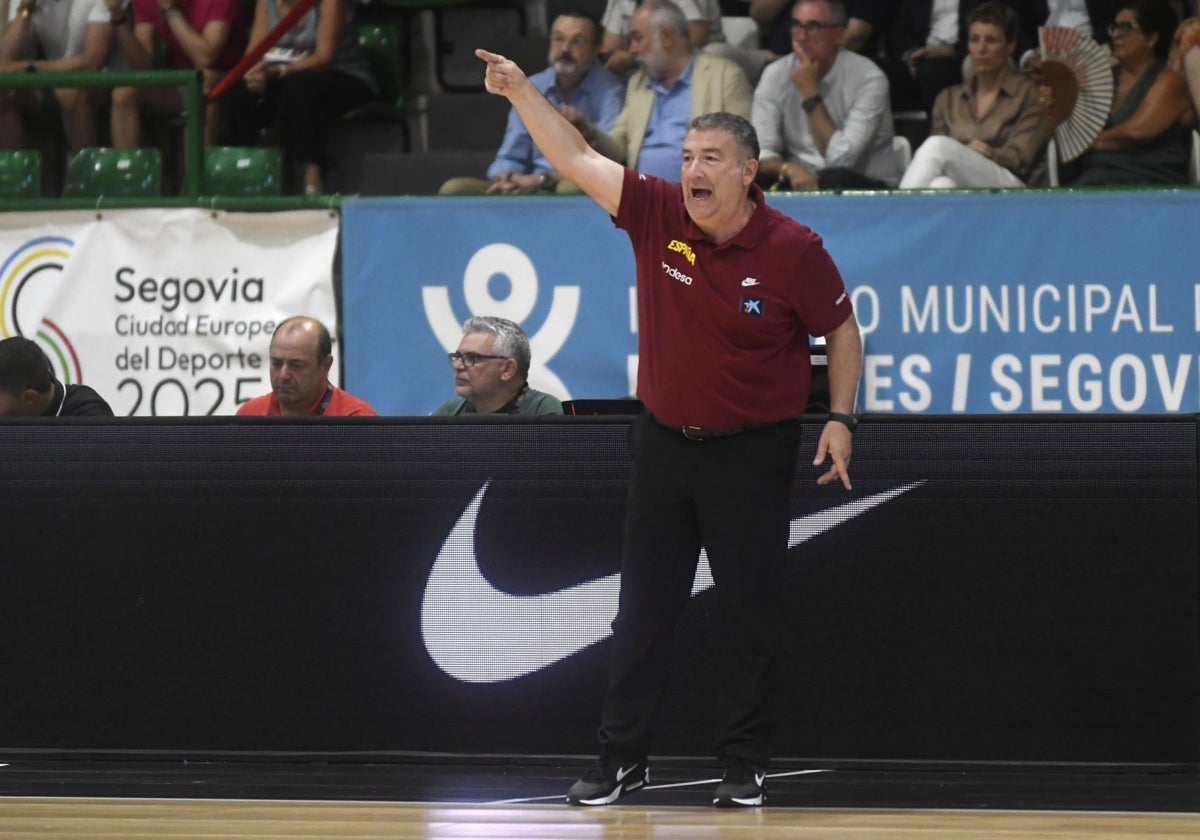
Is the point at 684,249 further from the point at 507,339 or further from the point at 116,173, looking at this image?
the point at 116,173

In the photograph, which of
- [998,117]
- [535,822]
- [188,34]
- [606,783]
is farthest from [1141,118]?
[535,822]

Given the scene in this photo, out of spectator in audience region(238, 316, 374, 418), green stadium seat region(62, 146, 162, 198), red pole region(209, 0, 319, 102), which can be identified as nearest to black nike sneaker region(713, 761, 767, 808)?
spectator in audience region(238, 316, 374, 418)

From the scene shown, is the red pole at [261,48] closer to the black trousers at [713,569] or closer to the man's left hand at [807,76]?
the man's left hand at [807,76]

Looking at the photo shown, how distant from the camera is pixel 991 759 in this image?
543cm

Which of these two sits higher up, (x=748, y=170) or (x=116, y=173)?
(x=748, y=170)

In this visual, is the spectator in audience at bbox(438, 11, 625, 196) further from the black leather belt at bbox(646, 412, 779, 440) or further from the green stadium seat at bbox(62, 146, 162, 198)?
the black leather belt at bbox(646, 412, 779, 440)

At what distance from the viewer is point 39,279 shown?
930cm

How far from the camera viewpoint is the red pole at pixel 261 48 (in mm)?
10086

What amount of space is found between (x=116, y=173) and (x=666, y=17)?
10.3 ft

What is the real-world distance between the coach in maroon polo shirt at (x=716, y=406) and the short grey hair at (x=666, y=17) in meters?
4.55

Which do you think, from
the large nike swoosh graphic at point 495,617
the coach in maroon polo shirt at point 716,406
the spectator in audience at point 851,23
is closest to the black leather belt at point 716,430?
the coach in maroon polo shirt at point 716,406

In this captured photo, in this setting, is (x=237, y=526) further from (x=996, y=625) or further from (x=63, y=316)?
(x=63, y=316)

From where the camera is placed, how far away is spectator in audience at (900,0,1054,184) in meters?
9.16

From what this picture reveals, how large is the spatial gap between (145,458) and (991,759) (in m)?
2.78
